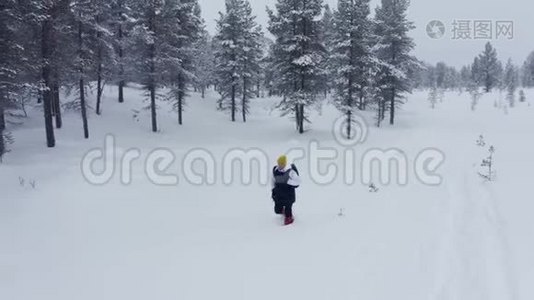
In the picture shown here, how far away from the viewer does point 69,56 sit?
842 inches

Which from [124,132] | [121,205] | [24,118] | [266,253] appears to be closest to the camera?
[266,253]

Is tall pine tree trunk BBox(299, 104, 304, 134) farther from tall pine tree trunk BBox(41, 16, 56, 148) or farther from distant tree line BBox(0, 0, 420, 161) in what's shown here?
tall pine tree trunk BBox(41, 16, 56, 148)

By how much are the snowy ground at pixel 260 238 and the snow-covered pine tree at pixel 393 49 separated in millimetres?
17546

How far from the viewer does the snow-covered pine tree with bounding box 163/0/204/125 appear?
96.7ft

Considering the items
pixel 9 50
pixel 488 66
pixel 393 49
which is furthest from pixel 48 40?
pixel 488 66

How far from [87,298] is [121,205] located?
6.36 m

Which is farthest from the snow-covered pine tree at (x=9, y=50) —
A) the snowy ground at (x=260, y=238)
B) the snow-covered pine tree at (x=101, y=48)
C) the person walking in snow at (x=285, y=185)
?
the person walking in snow at (x=285, y=185)

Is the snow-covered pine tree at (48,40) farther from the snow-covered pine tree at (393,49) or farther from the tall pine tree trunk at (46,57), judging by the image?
the snow-covered pine tree at (393,49)

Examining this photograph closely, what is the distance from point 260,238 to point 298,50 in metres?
22.3

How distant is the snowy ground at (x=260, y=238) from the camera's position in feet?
23.0

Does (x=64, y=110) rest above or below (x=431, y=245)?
above

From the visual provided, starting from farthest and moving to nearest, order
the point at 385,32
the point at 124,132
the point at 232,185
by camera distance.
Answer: the point at 385,32, the point at 124,132, the point at 232,185

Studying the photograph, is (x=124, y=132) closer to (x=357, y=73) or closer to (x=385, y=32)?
(x=357, y=73)

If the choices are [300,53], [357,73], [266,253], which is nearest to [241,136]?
[300,53]
